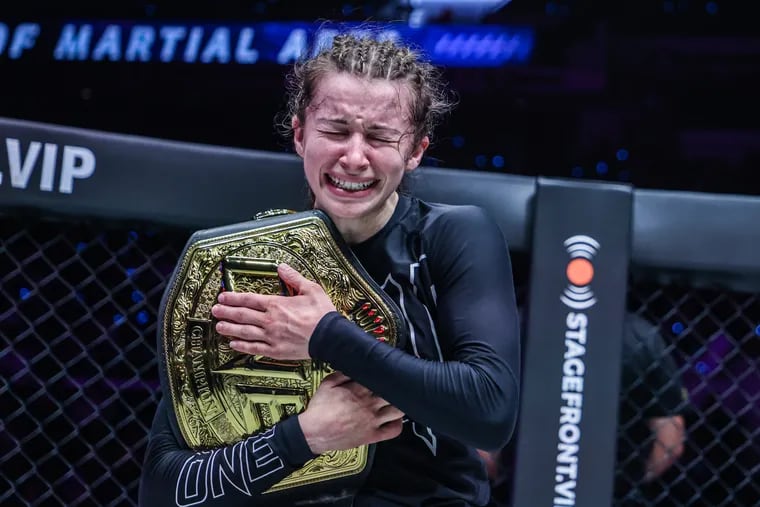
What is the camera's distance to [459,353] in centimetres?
87

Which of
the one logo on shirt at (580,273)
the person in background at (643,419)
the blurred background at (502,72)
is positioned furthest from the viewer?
the blurred background at (502,72)

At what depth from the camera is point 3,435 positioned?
2191 millimetres

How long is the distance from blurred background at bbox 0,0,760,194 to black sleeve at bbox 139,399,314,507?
2.84 meters

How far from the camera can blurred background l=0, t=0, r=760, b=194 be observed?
3.69m

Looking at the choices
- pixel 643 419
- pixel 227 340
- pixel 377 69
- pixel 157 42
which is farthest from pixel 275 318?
pixel 157 42

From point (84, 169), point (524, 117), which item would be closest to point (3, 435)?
point (84, 169)

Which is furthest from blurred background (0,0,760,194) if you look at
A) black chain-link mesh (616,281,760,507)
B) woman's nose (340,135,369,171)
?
woman's nose (340,135,369,171)

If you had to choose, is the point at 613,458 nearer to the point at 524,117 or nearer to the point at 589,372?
the point at 589,372

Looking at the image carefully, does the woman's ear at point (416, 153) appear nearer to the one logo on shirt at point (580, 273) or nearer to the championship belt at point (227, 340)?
the championship belt at point (227, 340)

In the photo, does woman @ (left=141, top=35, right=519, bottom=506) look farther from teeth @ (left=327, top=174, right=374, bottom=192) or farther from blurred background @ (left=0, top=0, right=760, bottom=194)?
blurred background @ (left=0, top=0, right=760, bottom=194)

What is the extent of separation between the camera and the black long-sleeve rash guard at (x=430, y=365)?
2.70 ft

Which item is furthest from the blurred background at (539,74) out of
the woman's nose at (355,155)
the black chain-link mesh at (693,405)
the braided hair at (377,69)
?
the woman's nose at (355,155)

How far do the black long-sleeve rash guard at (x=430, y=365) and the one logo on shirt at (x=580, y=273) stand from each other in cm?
34

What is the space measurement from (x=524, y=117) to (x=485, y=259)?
305 cm
